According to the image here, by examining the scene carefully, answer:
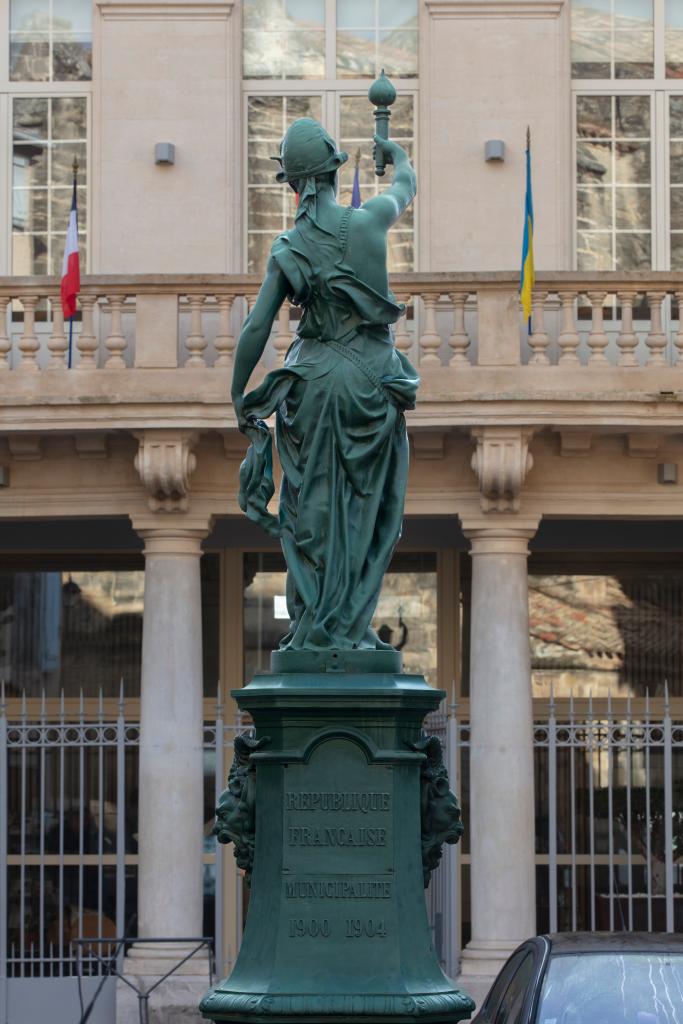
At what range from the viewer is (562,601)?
22.0 metres

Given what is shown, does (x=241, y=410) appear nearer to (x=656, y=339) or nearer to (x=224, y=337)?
(x=224, y=337)

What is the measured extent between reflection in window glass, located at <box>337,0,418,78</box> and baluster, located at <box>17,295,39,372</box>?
375 cm

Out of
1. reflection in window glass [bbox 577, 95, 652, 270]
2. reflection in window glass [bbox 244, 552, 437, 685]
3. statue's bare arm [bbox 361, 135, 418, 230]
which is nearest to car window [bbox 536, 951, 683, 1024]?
statue's bare arm [bbox 361, 135, 418, 230]

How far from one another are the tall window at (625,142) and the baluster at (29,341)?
15.0 feet

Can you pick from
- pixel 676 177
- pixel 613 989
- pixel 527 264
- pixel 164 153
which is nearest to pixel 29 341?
pixel 164 153

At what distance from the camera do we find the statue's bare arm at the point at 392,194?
9.80 m

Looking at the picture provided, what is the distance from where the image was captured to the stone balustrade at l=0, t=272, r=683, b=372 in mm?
18391

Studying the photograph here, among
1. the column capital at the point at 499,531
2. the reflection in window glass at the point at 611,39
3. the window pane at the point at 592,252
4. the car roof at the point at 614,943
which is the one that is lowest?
the car roof at the point at 614,943

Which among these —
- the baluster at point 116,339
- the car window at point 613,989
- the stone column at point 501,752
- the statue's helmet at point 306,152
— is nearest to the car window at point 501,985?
the car window at point 613,989

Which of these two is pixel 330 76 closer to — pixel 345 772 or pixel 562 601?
pixel 562 601

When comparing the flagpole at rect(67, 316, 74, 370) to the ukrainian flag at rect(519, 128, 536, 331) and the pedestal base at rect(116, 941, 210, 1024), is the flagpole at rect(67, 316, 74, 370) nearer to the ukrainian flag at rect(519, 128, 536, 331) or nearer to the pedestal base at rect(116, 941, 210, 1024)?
the ukrainian flag at rect(519, 128, 536, 331)

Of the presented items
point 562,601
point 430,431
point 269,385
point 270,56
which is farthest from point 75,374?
point 269,385

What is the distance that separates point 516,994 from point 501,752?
7.64 meters

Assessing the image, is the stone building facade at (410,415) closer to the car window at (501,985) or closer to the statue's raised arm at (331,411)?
the car window at (501,985)
